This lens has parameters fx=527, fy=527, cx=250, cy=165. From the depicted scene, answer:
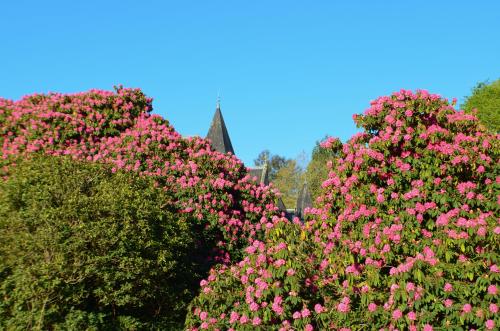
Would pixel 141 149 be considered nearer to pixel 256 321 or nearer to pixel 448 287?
pixel 256 321

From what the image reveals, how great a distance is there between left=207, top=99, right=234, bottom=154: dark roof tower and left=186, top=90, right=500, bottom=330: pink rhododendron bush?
75.8 feet

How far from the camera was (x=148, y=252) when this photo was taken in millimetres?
9078

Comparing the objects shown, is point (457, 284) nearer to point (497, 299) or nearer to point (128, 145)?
point (497, 299)

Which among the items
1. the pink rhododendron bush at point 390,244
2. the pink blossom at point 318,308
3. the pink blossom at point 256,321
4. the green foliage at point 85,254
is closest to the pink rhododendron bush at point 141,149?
the green foliage at point 85,254

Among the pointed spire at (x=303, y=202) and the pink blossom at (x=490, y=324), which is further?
the pointed spire at (x=303, y=202)

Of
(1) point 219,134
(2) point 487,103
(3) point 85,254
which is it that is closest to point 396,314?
(3) point 85,254

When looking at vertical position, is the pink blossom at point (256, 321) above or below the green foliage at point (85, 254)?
below

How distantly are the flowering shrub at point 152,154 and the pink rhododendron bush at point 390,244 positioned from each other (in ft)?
6.55

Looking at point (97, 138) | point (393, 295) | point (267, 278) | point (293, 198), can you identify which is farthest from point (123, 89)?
point (293, 198)

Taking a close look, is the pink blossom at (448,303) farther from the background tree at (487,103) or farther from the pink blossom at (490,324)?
the background tree at (487,103)

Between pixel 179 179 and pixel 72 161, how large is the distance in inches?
107

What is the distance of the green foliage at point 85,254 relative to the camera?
794 cm

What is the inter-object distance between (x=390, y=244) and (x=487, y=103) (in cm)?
3580

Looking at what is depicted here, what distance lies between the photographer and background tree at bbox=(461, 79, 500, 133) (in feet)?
125
